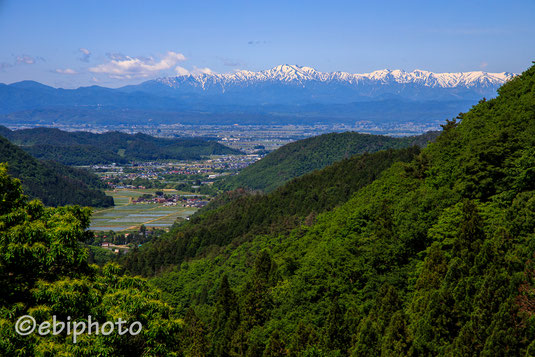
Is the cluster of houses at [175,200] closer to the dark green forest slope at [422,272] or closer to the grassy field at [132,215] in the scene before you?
the grassy field at [132,215]

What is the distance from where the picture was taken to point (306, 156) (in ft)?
519

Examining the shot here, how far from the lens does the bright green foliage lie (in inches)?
464

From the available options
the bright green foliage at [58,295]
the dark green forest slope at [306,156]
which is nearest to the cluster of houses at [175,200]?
the dark green forest slope at [306,156]

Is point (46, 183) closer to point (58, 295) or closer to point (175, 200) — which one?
point (175, 200)

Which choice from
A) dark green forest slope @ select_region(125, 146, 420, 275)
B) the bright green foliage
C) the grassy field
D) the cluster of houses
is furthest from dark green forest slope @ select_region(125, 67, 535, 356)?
the cluster of houses

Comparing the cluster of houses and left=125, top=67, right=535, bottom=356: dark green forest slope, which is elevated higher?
left=125, top=67, right=535, bottom=356: dark green forest slope

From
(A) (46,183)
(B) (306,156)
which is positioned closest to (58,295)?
(B) (306,156)

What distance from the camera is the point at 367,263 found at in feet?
89.0

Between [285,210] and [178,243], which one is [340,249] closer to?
[285,210]

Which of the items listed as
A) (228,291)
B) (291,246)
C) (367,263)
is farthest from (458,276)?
(291,246)

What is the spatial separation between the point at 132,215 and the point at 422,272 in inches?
4727

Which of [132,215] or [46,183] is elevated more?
[46,183]

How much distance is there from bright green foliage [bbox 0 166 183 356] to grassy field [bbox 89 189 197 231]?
103140 mm

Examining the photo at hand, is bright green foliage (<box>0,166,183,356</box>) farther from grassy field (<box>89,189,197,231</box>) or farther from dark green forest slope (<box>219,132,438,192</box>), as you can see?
dark green forest slope (<box>219,132,438,192</box>)
